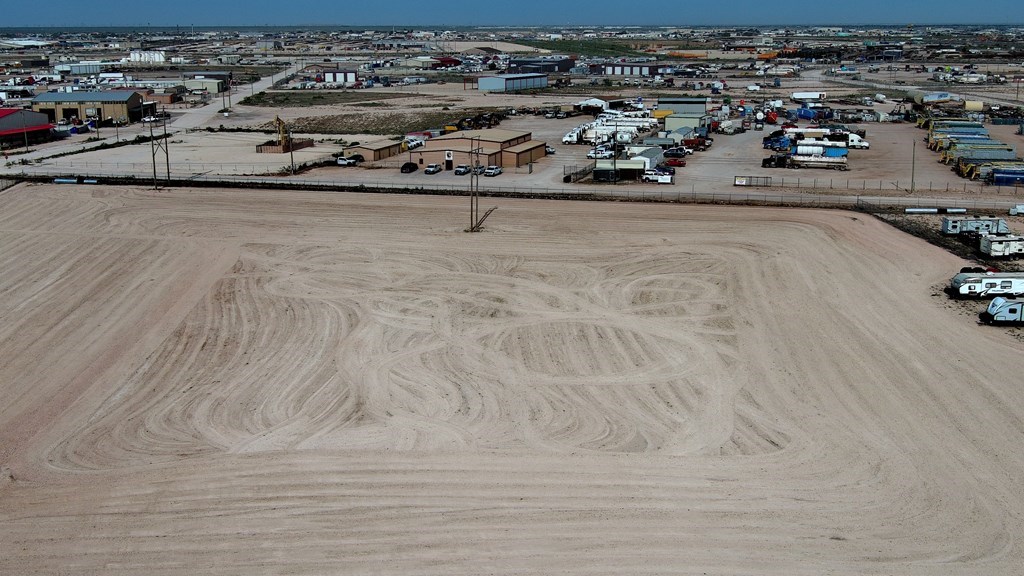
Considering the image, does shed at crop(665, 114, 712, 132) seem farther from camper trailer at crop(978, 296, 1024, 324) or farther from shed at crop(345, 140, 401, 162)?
camper trailer at crop(978, 296, 1024, 324)

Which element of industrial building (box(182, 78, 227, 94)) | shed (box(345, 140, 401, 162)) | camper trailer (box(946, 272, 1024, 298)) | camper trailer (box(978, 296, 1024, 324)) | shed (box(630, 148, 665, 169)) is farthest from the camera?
industrial building (box(182, 78, 227, 94))

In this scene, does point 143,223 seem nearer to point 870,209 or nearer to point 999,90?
point 870,209

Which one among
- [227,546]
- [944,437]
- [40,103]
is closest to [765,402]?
[944,437]

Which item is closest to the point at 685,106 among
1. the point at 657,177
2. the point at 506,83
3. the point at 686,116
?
the point at 686,116

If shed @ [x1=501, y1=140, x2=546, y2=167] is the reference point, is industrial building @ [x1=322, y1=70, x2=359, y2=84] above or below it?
above

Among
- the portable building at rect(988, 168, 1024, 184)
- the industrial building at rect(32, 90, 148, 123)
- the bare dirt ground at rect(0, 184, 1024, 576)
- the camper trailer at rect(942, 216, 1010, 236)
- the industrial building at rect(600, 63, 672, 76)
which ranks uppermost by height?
the industrial building at rect(600, 63, 672, 76)

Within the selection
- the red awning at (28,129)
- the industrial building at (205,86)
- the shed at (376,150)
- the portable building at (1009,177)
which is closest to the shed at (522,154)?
the shed at (376,150)

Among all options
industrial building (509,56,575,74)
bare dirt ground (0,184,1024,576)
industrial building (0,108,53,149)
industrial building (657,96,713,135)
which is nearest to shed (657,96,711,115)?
industrial building (657,96,713,135)
